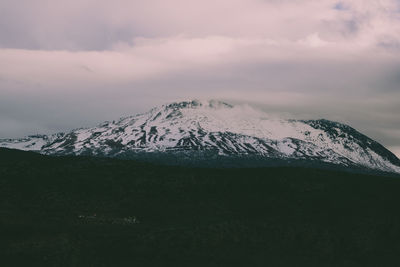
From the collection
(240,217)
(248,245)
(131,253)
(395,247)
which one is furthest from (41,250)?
(395,247)

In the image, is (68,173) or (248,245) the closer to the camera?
(248,245)

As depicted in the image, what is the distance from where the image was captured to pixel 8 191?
301ft

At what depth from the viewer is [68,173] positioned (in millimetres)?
105562

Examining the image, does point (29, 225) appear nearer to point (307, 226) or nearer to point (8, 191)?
point (8, 191)

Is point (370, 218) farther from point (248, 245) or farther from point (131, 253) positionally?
point (131, 253)

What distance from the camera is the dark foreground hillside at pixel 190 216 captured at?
6103 cm

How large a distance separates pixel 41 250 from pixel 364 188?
5798cm

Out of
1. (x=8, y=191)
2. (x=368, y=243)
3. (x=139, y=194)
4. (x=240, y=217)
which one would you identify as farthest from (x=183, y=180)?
(x=368, y=243)

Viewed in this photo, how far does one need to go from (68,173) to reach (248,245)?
50.5 meters

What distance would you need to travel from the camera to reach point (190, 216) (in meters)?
79.9

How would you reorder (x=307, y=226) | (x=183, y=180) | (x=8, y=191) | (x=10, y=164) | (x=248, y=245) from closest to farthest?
(x=248, y=245), (x=307, y=226), (x=8, y=191), (x=183, y=180), (x=10, y=164)

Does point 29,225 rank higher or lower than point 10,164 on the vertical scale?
lower

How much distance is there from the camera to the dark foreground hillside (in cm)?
6103

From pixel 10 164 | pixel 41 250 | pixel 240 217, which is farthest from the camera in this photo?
pixel 10 164
